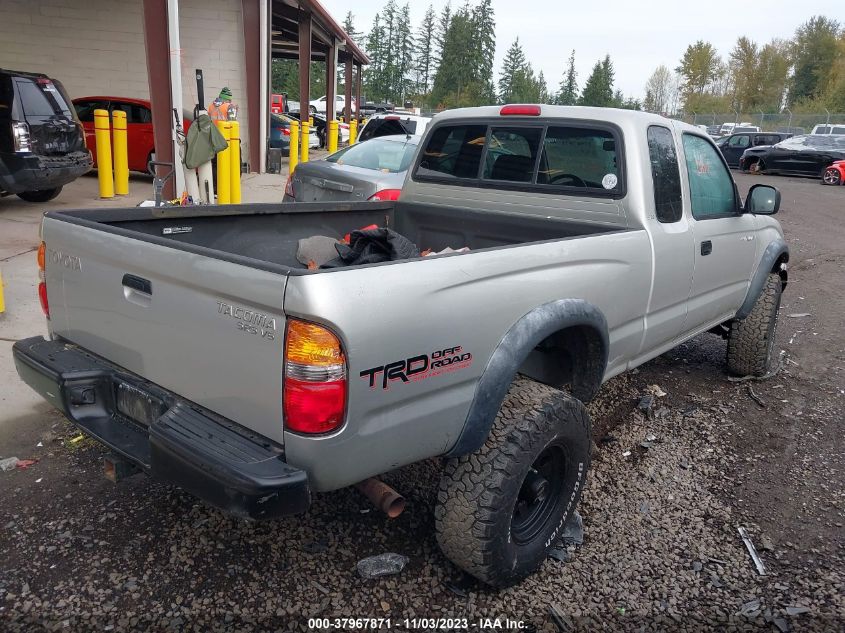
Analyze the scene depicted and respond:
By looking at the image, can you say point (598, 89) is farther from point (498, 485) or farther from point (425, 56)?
point (498, 485)

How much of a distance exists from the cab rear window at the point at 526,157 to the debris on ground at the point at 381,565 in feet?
7.18

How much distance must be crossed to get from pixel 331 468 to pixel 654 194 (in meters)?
2.48

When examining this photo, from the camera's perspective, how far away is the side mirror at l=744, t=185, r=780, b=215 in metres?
4.47

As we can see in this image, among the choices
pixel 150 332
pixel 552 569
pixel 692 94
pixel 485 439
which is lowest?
pixel 552 569

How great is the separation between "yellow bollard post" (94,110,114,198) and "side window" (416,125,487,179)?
831 centimetres

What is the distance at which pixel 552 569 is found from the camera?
9.80 feet

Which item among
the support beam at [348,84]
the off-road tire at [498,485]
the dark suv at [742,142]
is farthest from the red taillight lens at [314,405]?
the support beam at [348,84]

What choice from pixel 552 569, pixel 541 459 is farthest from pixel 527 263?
pixel 552 569

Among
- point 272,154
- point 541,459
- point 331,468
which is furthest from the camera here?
point 272,154

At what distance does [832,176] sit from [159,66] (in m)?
20.7

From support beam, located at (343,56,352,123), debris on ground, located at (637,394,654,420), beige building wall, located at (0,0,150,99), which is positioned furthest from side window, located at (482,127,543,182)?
support beam, located at (343,56,352,123)

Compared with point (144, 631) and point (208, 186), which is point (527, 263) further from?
point (208, 186)

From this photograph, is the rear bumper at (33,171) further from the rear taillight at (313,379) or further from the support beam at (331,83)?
the support beam at (331,83)

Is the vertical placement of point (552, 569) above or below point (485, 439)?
below
